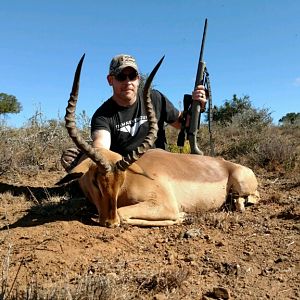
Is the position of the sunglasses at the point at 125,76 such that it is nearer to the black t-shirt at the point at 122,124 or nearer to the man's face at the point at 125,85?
the man's face at the point at 125,85

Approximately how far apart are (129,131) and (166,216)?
1.75 m

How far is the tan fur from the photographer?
15.0 ft

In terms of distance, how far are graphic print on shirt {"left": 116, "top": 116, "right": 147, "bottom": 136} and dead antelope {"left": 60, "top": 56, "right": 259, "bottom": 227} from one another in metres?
0.50

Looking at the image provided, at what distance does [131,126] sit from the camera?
628cm

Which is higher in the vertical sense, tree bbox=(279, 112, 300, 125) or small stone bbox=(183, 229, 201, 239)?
tree bbox=(279, 112, 300, 125)

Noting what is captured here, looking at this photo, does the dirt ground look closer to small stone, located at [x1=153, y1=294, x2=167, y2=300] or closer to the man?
small stone, located at [x1=153, y1=294, x2=167, y2=300]

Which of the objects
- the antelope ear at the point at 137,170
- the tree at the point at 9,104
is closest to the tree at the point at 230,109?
the tree at the point at 9,104

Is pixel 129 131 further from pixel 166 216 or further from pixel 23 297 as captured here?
pixel 23 297

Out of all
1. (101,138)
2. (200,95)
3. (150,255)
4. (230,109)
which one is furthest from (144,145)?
(230,109)

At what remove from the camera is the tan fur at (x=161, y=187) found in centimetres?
457

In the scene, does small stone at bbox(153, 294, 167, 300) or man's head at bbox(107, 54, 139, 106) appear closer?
small stone at bbox(153, 294, 167, 300)

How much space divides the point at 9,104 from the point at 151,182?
71.1 feet

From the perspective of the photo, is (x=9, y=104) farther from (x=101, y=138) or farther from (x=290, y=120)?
(x=101, y=138)

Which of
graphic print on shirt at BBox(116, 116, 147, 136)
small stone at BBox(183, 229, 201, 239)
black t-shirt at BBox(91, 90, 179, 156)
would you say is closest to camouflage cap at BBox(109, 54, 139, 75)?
black t-shirt at BBox(91, 90, 179, 156)
